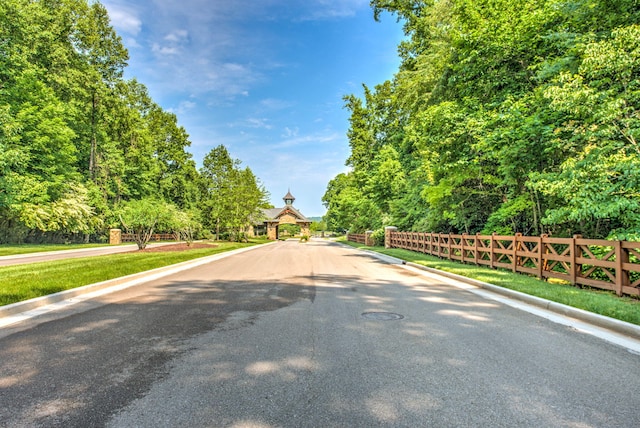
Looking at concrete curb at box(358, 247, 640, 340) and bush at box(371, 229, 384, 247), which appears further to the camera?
bush at box(371, 229, 384, 247)

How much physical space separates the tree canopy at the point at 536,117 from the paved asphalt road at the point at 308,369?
5170 millimetres

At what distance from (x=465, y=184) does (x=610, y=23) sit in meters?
9.02

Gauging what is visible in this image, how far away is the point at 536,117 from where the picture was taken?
11.7 m

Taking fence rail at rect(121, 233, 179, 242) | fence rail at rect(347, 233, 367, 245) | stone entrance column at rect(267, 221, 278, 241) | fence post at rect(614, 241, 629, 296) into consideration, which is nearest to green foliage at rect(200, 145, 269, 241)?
fence rail at rect(121, 233, 179, 242)

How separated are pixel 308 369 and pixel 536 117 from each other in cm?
1174

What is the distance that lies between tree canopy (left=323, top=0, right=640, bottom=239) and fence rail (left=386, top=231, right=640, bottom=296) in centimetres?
67

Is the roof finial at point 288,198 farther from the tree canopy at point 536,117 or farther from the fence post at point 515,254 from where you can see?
the fence post at point 515,254

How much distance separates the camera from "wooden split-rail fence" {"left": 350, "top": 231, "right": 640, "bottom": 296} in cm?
759

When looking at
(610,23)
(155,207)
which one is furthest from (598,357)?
(155,207)

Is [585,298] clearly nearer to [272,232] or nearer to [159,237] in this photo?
[159,237]

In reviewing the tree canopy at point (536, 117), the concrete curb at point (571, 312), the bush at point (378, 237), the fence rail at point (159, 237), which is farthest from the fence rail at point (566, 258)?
the fence rail at point (159, 237)

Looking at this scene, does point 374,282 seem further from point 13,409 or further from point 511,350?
point 13,409

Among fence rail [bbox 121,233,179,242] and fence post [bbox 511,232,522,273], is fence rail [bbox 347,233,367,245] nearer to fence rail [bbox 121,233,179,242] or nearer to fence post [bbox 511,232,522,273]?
fence rail [bbox 121,233,179,242]

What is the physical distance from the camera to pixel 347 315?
6.22 m
